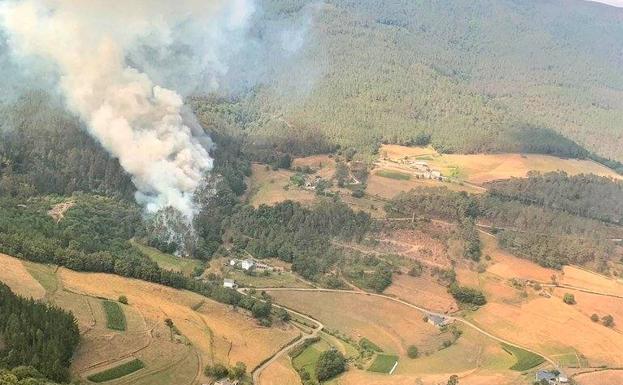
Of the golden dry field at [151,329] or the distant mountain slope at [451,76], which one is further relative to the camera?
the distant mountain slope at [451,76]

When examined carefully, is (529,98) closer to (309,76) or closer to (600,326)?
(309,76)

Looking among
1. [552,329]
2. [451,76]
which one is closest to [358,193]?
[552,329]

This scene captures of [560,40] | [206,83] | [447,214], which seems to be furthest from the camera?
[560,40]

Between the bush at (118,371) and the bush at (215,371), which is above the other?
the bush at (118,371)

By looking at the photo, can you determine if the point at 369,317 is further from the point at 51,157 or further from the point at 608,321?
the point at 51,157

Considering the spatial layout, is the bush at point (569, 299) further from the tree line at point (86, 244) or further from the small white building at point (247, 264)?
the small white building at point (247, 264)

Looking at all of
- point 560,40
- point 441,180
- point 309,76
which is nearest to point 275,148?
point 441,180

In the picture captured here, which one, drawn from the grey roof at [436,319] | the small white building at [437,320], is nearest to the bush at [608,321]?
the small white building at [437,320]

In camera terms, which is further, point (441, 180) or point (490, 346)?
point (441, 180)
